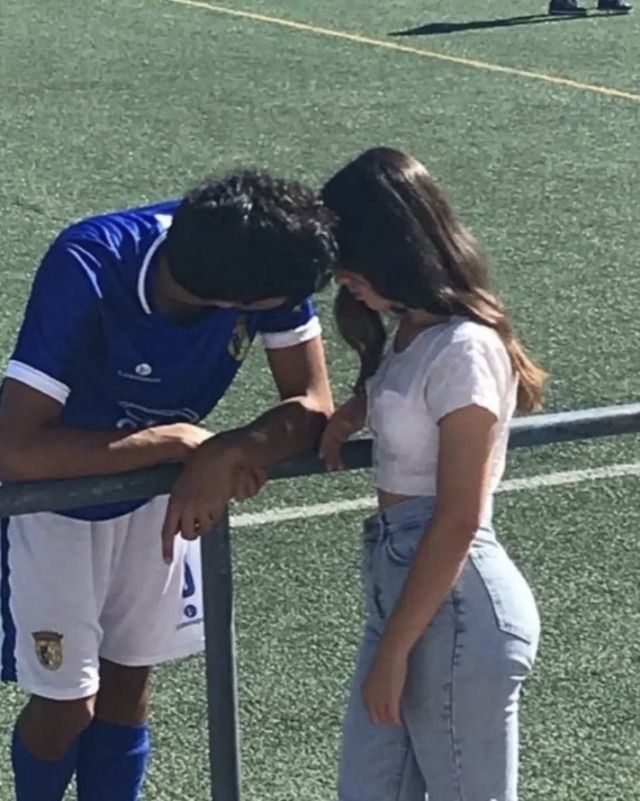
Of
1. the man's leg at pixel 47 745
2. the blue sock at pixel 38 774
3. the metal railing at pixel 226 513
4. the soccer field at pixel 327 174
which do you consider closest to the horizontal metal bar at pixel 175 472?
the metal railing at pixel 226 513

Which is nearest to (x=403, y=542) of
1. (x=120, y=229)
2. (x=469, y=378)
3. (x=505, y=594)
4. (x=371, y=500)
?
(x=505, y=594)

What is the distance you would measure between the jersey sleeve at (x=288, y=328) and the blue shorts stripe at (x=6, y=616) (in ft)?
1.90

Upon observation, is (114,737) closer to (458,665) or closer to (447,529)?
(458,665)

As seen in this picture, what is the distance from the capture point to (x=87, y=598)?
342 centimetres

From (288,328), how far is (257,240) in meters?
0.57

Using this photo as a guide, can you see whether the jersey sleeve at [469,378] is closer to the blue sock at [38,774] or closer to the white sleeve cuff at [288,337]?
the white sleeve cuff at [288,337]

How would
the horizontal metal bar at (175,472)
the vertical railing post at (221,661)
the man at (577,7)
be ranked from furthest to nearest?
the man at (577,7)
the vertical railing post at (221,661)
the horizontal metal bar at (175,472)

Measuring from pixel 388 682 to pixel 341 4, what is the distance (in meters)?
14.1

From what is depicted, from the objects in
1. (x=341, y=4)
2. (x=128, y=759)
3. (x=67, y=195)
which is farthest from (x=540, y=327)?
(x=341, y=4)

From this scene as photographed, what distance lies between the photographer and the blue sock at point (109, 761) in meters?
3.65

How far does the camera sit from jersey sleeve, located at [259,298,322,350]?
3.40m

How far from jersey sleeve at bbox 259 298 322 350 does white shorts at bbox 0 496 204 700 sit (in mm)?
354

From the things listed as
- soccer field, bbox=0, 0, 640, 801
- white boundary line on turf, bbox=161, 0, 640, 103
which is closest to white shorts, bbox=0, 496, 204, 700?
soccer field, bbox=0, 0, 640, 801

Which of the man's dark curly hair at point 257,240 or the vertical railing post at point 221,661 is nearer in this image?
the vertical railing post at point 221,661
